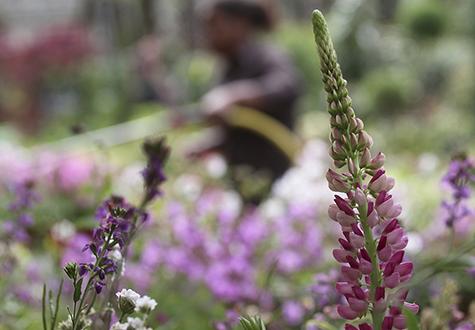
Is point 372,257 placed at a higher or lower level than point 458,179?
lower

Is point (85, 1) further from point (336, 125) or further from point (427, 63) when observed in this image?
point (336, 125)

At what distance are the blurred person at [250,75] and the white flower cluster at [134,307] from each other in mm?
3629

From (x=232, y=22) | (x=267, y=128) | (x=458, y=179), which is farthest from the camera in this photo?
(x=232, y=22)

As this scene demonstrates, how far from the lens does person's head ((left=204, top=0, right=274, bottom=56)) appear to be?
4.64m

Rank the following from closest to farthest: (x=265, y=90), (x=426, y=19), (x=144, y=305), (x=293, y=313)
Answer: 1. (x=144, y=305)
2. (x=293, y=313)
3. (x=265, y=90)
4. (x=426, y=19)

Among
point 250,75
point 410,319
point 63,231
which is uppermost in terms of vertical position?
point 250,75

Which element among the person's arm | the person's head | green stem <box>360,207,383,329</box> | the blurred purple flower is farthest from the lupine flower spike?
the person's head

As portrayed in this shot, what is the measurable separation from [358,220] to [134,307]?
9.7 inches

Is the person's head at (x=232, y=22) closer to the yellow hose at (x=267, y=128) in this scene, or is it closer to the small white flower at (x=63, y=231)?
the yellow hose at (x=267, y=128)

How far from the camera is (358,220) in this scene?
80 centimetres

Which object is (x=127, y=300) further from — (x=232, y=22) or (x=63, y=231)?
(x=232, y=22)

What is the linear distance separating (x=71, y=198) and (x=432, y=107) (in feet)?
38.4

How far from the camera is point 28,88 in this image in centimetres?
1598

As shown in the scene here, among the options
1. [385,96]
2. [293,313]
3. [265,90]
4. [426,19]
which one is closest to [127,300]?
[293,313]
